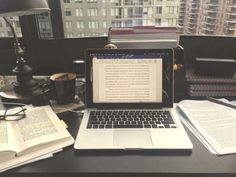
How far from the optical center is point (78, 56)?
4.90 feet

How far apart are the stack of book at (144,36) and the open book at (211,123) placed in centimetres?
32

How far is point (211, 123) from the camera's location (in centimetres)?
86

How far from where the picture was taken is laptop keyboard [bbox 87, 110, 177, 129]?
2.78ft

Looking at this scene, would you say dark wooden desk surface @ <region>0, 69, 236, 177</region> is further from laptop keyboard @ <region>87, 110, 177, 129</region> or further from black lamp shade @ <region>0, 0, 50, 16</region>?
black lamp shade @ <region>0, 0, 50, 16</region>

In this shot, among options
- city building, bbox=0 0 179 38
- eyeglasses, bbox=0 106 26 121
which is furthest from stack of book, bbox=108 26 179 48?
eyeglasses, bbox=0 106 26 121

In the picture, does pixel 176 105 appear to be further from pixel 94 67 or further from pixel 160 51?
pixel 94 67

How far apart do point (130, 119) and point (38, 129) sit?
34cm

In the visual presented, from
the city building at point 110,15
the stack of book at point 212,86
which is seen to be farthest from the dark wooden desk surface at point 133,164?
the city building at point 110,15

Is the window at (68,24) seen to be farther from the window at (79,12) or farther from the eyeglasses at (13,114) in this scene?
A: the eyeglasses at (13,114)

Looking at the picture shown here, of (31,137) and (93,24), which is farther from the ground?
(93,24)

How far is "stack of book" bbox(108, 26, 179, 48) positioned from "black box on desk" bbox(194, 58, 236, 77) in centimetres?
21

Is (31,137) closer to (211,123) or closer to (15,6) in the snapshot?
(15,6)

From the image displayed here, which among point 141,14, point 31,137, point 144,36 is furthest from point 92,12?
point 31,137

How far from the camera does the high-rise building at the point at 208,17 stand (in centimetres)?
158
